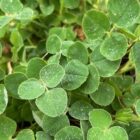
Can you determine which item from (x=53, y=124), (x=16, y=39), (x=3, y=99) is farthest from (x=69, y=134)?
(x=16, y=39)

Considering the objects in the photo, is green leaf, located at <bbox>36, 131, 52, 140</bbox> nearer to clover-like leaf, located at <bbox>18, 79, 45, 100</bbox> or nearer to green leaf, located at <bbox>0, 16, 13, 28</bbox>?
clover-like leaf, located at <bbox>18, 79, 45, 100</bbox>

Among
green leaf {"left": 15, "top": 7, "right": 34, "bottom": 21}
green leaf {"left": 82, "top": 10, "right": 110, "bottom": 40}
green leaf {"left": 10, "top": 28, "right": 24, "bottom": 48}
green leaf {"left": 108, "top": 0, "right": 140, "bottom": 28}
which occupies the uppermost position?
green leaf {"left": 108, "top": 0, "right": 140, "bottom": 28}

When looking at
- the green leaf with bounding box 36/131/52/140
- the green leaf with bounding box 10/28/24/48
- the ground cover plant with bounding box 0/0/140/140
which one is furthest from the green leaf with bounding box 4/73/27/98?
the green leaf with bounding box 10/28/24/48

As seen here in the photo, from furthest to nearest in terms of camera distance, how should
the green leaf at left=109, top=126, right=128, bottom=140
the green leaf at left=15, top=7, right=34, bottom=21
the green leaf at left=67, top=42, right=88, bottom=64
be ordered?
the green leaf at left=15, top=7, right=34, bottom=21 < the green leaf at left=67, top=42, right=88, bottom=64 < the green leaf at left=109, top=126, right=128, bottom=140

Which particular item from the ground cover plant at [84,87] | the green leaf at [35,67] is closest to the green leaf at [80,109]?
the ground cover plant at [84,87]

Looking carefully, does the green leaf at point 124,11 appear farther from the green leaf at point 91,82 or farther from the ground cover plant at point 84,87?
the green leaf at point 91,82

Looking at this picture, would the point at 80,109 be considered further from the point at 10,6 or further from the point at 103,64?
the point at 10,6

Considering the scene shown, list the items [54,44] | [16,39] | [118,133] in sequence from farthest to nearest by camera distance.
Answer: [16,39], [54,44], [118,133]
